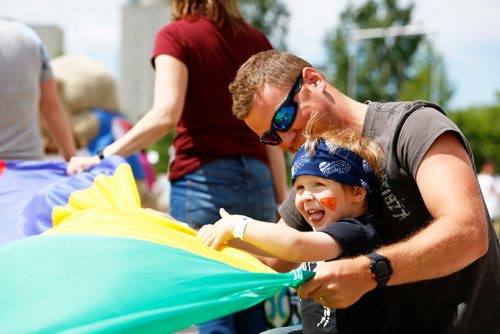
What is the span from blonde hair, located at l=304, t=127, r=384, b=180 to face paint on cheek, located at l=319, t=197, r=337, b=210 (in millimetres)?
146

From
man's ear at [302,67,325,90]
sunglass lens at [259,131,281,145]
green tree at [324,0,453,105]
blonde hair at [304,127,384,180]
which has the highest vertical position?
man's ear at [302,67,325,90]

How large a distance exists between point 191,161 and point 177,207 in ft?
0.77

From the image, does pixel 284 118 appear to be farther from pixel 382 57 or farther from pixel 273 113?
pixel 382 57

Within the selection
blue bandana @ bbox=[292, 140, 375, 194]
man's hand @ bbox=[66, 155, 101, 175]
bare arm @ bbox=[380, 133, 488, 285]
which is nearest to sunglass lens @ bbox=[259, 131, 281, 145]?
blue bandana @ bbox=[292, 140, 375, 194]

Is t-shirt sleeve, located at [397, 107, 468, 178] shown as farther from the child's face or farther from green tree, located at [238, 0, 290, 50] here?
Result: green tree, located at [238, 0, 290, 50]

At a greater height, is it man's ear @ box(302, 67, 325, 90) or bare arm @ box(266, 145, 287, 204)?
man's ear @ box(302, 67, 325, 90)

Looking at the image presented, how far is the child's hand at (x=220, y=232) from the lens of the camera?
2451mm

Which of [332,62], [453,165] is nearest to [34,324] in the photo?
[453,165]

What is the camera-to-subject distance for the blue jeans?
381 cm

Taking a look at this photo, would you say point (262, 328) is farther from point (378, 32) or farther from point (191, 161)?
point (378, 32)

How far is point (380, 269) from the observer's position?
2150 mm

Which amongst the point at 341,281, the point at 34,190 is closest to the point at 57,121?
the point at 34,190

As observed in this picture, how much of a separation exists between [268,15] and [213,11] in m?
42.8

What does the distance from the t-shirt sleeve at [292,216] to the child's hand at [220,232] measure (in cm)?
35
